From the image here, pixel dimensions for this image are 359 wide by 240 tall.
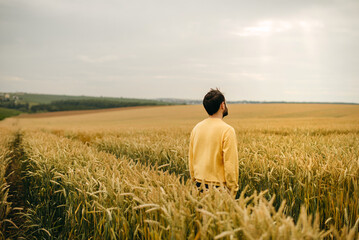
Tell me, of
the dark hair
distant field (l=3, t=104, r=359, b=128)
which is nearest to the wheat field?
the dark hair

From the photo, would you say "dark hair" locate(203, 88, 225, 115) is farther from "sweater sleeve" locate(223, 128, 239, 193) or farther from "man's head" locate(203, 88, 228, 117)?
"sweater sleeve" locate(223, 128, 239, 193)

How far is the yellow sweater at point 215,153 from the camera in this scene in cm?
300

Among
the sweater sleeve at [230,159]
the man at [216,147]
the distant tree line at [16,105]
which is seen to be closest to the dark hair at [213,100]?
the man at [216,147]

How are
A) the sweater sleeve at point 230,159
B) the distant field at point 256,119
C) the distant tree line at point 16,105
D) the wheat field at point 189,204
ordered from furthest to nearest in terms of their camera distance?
the distant tree line at point 16,105, the distant field at point 256,119, the sweater sleeve at point 230,159, the wheat field at point 189,204

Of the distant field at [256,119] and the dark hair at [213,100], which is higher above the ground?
the dark hair at [213,100]

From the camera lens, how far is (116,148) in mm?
7918

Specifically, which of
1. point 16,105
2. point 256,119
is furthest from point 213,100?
point 16,105

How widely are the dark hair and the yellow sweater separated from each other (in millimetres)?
141

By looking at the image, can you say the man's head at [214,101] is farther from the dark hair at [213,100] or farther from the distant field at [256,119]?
the distant field at [256,119]

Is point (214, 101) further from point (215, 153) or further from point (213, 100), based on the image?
point (215, 153)

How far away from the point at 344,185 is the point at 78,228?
3187mm

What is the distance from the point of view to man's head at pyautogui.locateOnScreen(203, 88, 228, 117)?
3.11 meters

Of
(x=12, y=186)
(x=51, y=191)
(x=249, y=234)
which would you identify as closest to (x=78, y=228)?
(x=51, y=191)

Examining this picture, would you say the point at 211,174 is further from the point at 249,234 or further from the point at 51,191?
the point at 51,191
